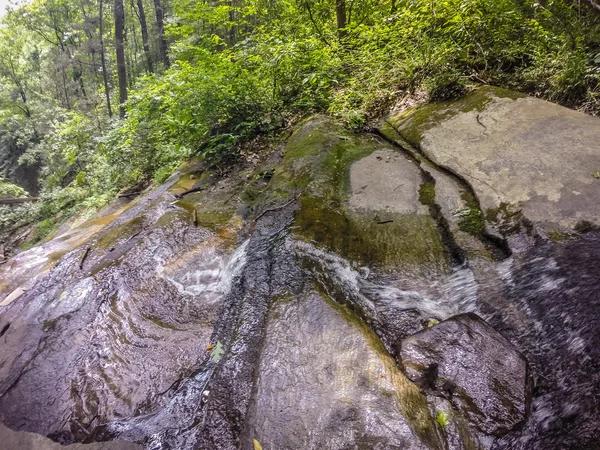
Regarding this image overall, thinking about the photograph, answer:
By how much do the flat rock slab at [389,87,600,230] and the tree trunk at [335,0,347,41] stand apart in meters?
3.98

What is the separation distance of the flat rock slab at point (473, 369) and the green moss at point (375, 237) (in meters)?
0.85

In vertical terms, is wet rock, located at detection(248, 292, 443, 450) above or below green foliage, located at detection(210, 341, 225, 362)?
above

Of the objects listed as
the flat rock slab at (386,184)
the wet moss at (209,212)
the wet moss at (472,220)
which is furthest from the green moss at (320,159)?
the wet moss at (472,220)

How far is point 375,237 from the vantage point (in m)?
3.67

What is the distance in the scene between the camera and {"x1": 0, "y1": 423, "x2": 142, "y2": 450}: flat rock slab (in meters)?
2.60

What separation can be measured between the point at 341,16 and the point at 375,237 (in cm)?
627

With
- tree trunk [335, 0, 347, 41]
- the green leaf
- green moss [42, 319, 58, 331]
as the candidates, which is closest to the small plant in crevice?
the green leaf

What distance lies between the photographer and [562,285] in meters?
2.56

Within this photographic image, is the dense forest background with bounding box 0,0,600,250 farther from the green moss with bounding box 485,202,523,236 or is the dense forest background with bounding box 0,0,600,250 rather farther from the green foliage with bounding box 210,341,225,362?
the green foliage with bounding box 210,341,225,362

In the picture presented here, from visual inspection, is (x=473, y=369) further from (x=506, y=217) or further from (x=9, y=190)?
(x=9, y=190)

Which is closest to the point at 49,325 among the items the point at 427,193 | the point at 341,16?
the point at 427,193

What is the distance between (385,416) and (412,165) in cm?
322

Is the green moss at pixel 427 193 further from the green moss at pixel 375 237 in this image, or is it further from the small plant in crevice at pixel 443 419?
the small plant in crevice at pixel 443 419

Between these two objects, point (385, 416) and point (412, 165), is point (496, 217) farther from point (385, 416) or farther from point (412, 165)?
point (385, 416)
